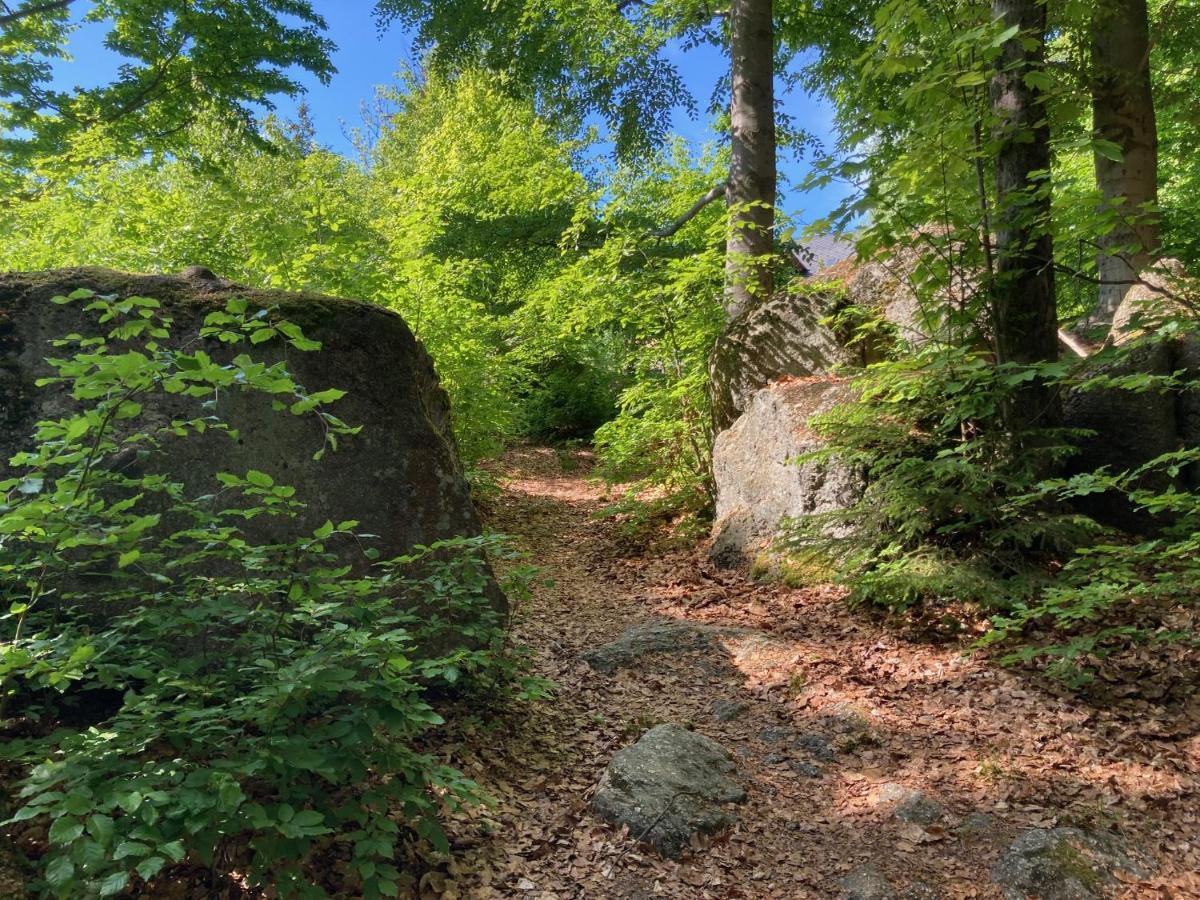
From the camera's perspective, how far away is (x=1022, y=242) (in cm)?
461

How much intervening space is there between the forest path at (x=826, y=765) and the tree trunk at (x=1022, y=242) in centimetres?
183

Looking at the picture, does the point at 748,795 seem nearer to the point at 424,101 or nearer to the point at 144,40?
the point at 144,40

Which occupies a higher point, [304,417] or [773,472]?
[304,417]

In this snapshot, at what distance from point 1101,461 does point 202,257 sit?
7.92m

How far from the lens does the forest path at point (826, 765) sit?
2.82 meters

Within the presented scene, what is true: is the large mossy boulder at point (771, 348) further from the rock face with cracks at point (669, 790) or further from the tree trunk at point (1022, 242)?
the rock face with cracks at point (669, 790)

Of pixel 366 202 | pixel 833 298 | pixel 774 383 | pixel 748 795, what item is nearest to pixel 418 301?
pixel 774 383

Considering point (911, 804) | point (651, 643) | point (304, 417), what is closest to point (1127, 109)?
point (651, 643)

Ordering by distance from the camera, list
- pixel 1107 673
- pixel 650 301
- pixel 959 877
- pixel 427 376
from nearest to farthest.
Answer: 1. pixel 959 877
2. pixel 1107 673
3. pixel 427 376
4. pixel 650 301

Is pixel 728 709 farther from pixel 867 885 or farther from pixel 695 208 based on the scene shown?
pixel 695 208

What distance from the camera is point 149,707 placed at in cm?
205

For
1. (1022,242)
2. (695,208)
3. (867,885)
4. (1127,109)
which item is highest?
(695,208)

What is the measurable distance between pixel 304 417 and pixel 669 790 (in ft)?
8.43

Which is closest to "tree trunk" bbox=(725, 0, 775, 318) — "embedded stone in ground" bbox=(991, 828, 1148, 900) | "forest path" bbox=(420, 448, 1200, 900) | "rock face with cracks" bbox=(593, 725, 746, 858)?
"forest path" bbox=(420, 448, 1200, 900)
